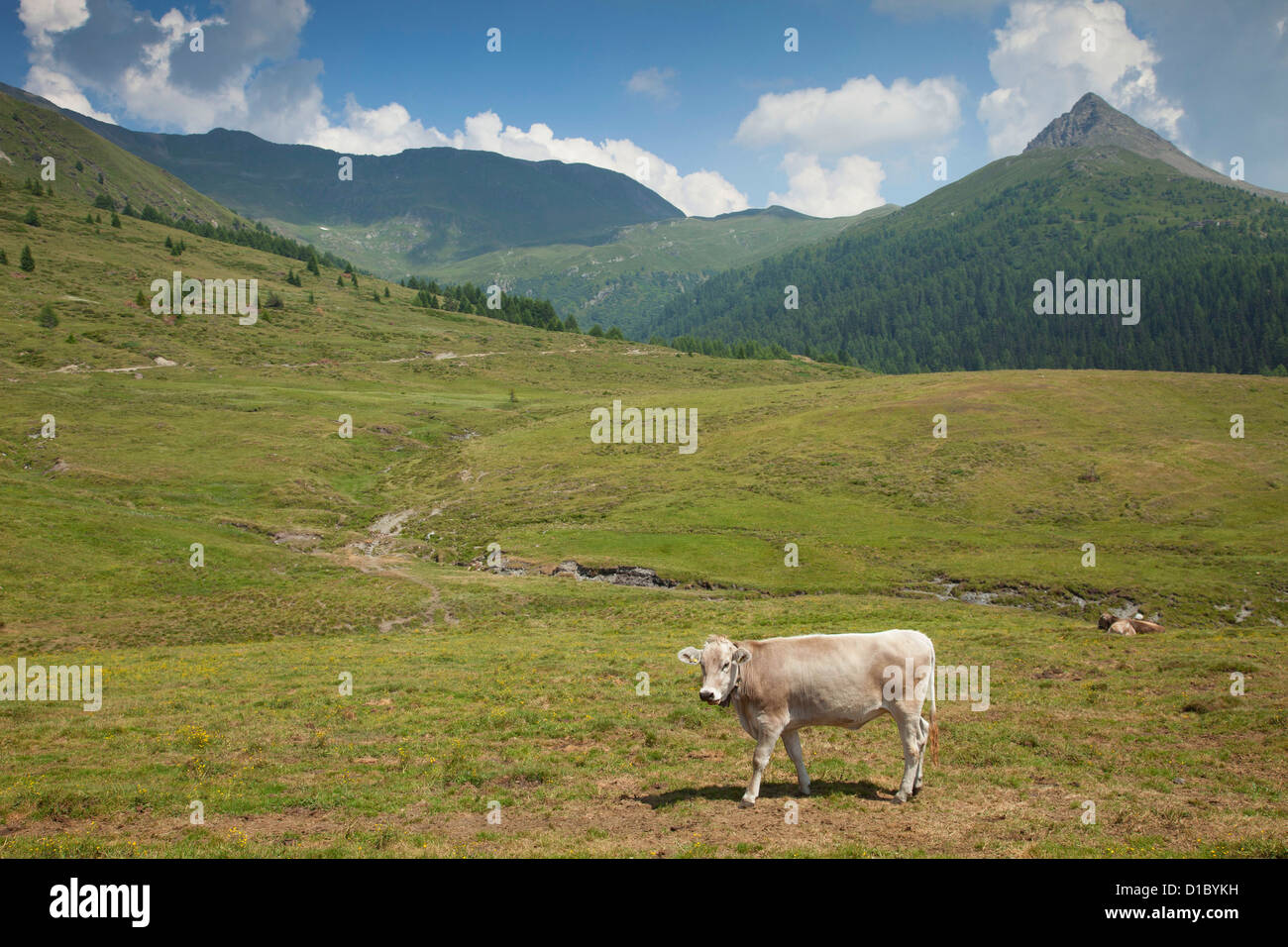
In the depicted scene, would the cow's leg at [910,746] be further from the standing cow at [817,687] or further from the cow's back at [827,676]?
the cow's back at [827,676]

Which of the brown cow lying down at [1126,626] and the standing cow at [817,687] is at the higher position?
the standing cow at [817,687]

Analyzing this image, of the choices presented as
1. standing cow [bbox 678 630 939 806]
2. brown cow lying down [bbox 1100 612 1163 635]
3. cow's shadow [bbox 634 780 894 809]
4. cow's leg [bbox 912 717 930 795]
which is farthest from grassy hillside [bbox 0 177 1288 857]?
brown cow lying down [bbox 1100 612 1163 635]

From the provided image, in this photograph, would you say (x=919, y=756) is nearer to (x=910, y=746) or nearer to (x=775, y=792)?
(x=910, y=746)

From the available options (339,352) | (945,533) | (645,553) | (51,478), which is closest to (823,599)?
(645,553)

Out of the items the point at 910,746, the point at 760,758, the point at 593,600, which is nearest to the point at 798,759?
the point at 760,758

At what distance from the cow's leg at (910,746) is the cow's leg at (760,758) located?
7.46 feet

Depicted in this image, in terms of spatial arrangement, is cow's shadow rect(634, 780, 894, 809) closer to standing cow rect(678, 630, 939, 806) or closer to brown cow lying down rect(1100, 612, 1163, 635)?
standing cow rect(678, 630, 939, 806)

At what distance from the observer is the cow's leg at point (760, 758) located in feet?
43.2

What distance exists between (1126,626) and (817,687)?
82.8ft

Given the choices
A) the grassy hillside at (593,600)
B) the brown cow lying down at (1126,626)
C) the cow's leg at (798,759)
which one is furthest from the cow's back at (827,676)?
the brown cow lying down at (1126,626)

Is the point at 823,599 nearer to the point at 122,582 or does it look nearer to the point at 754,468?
the point at 754,468

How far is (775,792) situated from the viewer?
1399 centimetres

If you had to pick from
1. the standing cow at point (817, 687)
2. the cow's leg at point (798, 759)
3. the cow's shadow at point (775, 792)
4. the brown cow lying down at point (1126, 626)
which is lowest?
the brown cow lying down at point (1126, 626)

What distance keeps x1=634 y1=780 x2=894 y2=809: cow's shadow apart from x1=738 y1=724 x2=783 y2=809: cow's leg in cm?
30
